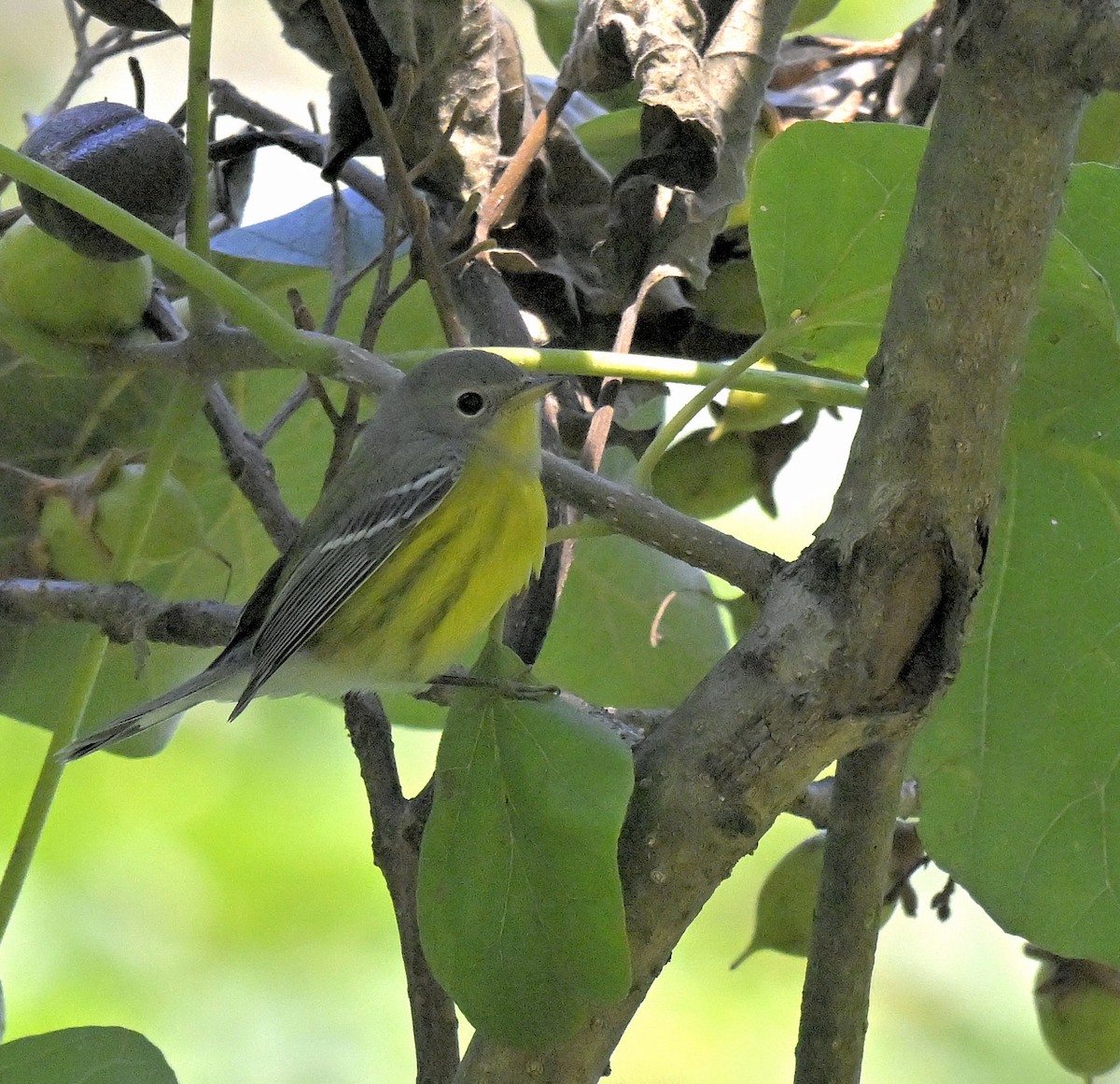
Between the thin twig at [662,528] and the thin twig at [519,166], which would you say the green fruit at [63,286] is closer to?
the thin twig at [519,166]

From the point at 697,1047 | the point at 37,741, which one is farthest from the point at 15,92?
the point at 697,1047

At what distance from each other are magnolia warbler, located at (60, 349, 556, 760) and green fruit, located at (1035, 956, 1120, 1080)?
725mm

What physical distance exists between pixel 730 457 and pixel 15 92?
6.62ft

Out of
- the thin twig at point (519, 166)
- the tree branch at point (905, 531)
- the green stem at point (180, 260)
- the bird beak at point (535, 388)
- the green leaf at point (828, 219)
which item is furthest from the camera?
the bird beak at point (535, 388)

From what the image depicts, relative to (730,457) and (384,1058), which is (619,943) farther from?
(384,1058)

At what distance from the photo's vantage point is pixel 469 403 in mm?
1711

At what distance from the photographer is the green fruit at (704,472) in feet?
5.09

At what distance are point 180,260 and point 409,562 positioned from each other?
565 millimetres

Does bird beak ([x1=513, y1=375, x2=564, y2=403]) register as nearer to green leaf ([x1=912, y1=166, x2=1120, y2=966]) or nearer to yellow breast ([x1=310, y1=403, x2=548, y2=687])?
yellow breast ([x1=310, y1=403, x2=548, y2=687])

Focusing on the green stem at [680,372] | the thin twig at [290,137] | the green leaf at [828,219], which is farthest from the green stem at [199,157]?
the green leaf at [828,219]

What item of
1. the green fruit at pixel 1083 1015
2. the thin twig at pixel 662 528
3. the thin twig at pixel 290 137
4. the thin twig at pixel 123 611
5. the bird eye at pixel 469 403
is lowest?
the green fruit at pixel 1083 1015

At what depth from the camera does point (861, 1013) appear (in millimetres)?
1157

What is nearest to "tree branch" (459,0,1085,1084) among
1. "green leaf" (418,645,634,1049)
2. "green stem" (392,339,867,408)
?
"green leaf" (418,645,634,1049)

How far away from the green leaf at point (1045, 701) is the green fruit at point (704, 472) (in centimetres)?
33
